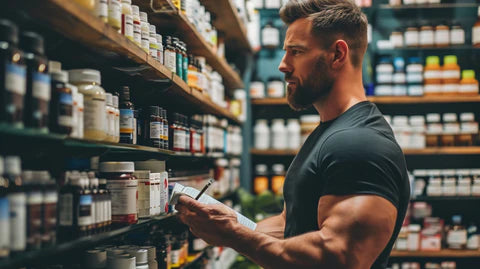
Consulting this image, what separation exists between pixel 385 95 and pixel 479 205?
1550 millimetres

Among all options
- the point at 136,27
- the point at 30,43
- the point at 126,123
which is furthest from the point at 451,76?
the point at 30,43

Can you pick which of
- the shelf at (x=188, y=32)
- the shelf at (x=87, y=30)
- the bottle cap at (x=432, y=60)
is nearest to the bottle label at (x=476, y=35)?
the bottle cap at (x=432, y=60)

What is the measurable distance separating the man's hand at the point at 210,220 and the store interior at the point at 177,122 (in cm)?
8

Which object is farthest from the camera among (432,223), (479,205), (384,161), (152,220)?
(479,205)

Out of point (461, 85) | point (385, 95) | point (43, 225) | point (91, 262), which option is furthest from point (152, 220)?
point (461, 85)

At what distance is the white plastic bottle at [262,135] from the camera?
5613 mm

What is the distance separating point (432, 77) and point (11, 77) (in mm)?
4815

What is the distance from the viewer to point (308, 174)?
1886 mm

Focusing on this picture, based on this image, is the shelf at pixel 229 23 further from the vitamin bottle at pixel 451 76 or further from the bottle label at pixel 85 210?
the bottle label at pixel 85 210

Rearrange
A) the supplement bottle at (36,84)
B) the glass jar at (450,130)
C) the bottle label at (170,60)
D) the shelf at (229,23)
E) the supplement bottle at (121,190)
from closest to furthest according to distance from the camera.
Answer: the supplement bottle at (36,84)
the supplement bottle at (121,190)
the bottle label at (170,60)
the shelf at (229,23)
the glass jar at (450,130)

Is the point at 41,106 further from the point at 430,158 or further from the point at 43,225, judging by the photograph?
the point at 430,158

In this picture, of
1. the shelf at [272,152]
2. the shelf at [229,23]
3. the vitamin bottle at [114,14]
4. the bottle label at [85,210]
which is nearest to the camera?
the bottle label at [85,210]

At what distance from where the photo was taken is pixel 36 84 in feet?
4.49

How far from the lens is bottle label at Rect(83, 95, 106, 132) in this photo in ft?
5.51
